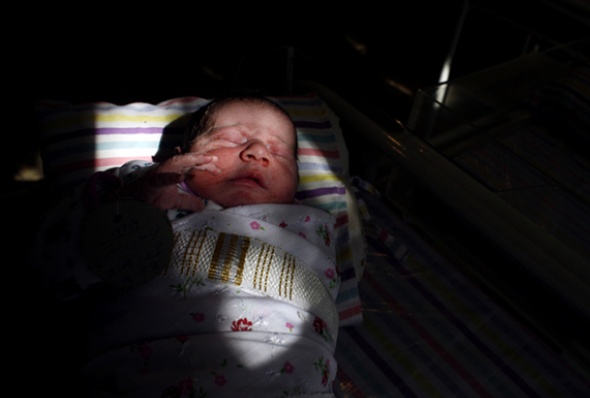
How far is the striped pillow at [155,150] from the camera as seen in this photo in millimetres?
1305

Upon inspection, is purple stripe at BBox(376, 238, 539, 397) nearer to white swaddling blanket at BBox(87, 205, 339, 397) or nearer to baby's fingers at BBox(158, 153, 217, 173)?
white swaddling blanket at BBox(87, 205, 339, 397)


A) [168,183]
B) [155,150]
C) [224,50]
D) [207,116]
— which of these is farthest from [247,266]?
[224,50]

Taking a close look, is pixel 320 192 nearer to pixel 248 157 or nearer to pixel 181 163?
pixel 248 157

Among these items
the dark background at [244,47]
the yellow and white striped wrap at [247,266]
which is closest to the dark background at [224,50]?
the dark background at [244,47]

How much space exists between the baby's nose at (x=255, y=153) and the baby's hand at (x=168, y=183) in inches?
3.2

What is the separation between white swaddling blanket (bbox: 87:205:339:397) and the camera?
0.86 metres

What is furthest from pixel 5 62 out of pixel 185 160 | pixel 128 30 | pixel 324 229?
pixel 324 229

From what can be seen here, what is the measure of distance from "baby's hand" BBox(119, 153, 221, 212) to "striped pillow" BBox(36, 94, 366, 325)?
312mm

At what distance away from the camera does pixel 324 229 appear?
47.5 inches

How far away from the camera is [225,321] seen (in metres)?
0.91

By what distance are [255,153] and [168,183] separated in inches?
9.2

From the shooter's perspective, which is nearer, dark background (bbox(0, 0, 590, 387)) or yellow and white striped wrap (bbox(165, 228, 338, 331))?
yellow and white striped wrap (bbox(165, 228, 338, 331))

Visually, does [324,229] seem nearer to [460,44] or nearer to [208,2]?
[208,2]

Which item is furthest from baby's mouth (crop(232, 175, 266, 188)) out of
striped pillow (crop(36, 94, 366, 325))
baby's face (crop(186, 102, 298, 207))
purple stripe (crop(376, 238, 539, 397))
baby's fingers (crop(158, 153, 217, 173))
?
purple stripe (crop(376, 238, 539, 397))
